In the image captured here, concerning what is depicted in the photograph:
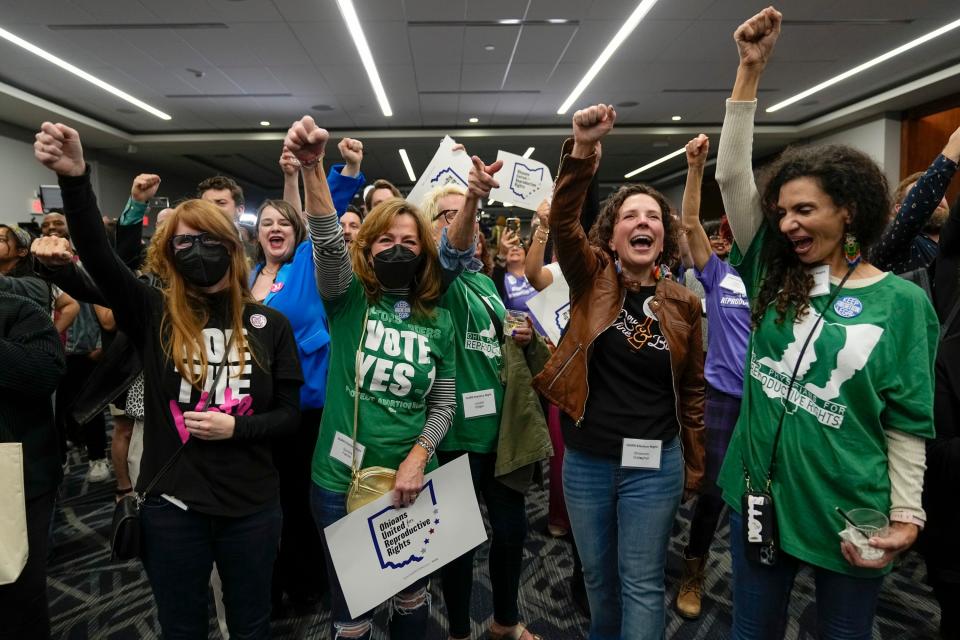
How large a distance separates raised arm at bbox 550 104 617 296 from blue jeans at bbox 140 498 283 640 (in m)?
1.10

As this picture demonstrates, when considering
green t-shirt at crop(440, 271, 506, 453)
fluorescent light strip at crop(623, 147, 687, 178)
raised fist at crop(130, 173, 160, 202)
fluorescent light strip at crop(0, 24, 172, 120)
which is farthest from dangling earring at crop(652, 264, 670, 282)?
fluorescent light strip at crop(623, 147, 687, 178)

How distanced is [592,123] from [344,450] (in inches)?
43.1

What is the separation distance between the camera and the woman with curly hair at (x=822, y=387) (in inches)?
45.1

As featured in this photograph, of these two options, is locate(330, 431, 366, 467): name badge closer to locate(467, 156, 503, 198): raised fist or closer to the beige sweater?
locate(467, 156, 503, 198): raised fist

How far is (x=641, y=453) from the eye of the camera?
1.55 meters

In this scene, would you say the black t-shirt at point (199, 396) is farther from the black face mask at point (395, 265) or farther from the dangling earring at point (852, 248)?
the dangling earring at point (852, 248)

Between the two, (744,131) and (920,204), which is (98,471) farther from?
(920,204)

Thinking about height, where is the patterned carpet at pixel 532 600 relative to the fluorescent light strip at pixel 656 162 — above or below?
below

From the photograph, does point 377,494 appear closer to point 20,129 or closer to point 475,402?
point 475,402

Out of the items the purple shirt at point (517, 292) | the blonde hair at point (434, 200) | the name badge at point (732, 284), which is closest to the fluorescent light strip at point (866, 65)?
the name badge at point (732, 284)

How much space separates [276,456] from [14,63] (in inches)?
288

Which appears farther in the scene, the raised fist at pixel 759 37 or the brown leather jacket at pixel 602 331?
the brown leather jacket at pixel 602 331

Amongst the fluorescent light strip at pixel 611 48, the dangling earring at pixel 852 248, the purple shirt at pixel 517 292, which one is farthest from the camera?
the fluorescent light strip at pixel 611 48

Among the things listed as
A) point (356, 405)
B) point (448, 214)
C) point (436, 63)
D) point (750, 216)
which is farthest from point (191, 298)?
point (436, 63)
